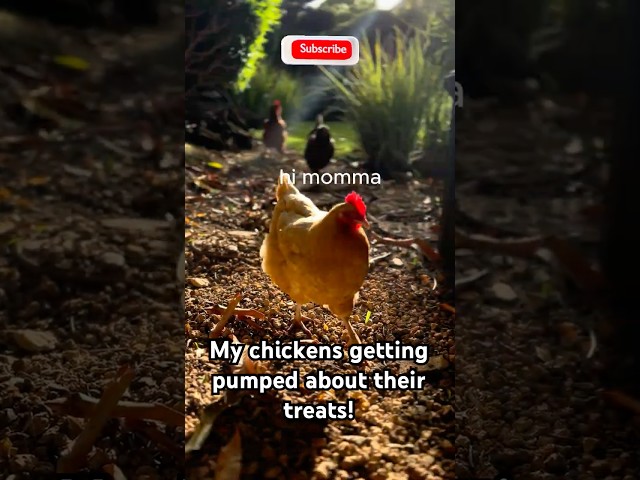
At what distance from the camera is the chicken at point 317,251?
0.72 metres

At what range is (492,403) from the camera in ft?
2.69

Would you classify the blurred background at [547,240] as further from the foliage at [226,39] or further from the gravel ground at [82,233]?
the gravel ground at [82,233]

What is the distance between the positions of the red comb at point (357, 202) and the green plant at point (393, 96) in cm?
6

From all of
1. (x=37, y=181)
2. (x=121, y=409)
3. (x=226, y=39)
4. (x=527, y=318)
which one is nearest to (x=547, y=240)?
(x=527, y=318)

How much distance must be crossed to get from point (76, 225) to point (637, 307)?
863mm

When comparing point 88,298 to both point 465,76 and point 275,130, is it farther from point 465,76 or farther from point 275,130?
point 465,76

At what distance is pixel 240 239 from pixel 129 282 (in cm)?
20

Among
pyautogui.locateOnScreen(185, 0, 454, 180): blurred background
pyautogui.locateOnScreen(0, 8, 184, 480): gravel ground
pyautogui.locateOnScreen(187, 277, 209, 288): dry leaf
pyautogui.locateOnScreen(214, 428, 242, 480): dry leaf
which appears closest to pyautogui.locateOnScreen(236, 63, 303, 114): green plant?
pyautogui.locateOnScreen(185, 0, 454, 180): blurred background

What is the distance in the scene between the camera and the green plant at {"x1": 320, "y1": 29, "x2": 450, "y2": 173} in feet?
2.42

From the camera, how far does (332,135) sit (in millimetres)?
747

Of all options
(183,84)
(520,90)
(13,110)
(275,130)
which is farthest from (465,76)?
(13,110)

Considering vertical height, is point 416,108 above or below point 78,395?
above

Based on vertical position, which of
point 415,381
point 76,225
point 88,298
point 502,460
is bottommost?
point 502,460

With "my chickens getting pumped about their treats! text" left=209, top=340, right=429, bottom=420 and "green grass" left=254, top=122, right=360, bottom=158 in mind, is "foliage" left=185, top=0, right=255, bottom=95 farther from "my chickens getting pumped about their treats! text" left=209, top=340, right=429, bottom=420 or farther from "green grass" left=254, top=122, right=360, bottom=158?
"my chickens getting pumped about their treats! text" left=209, top=340, right=429, bottom=420
